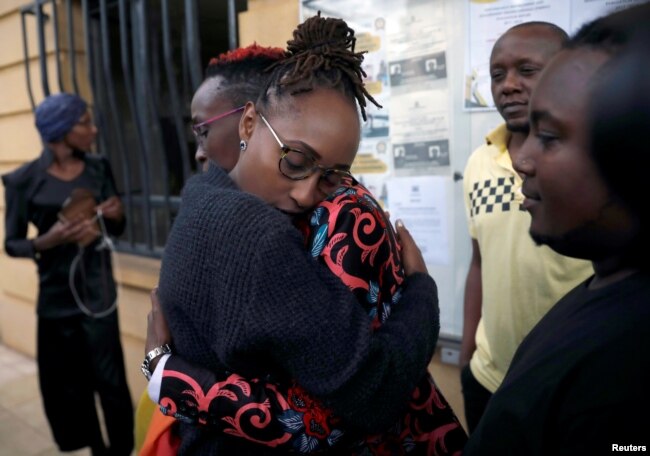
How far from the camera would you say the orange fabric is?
1.15 m

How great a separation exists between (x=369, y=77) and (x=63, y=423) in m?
2.75

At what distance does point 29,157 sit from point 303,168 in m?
4.64

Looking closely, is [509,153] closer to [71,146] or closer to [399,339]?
[399,339]

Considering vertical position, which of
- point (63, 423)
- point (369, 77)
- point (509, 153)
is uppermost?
point (369, 77)

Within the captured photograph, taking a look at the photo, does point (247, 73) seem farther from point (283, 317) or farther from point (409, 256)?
point (283, 317)

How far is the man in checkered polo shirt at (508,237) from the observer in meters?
1.67

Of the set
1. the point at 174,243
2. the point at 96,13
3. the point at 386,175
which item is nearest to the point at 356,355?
the point at 174,243

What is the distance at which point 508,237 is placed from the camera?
1750 millimetres

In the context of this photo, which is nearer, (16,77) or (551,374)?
(551,374)

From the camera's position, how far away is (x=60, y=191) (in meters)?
3.06

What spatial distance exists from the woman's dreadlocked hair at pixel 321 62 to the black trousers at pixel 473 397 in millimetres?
1299

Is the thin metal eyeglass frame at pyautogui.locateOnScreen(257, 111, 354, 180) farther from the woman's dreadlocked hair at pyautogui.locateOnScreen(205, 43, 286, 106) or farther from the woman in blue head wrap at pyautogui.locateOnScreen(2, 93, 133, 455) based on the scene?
the woman in blue head wrap at pyautogui.locateOnScreen(2, 93, 133, 455)

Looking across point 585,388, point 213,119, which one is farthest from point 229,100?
point 585,388

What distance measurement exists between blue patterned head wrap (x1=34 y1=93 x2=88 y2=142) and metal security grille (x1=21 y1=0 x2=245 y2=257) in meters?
0.65
